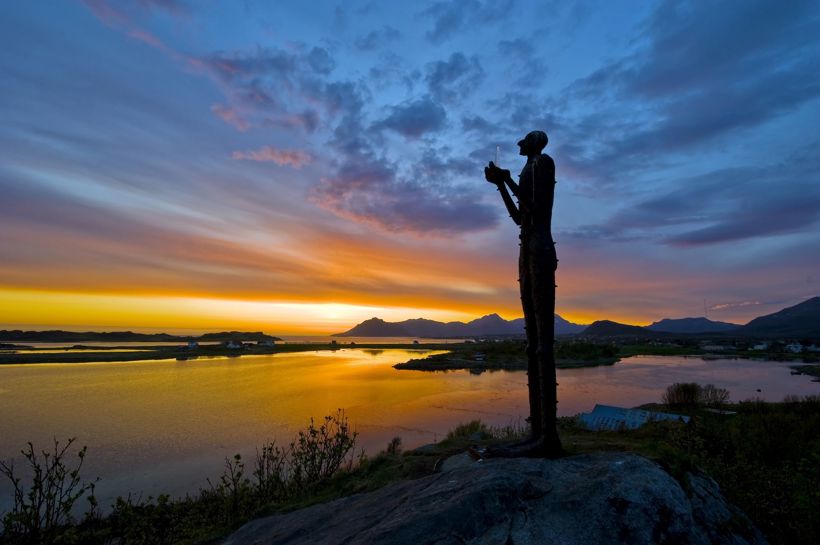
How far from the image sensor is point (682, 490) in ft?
16.2

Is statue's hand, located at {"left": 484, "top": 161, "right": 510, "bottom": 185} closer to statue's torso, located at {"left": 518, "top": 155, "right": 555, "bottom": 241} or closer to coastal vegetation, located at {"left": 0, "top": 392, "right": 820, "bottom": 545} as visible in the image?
statue's torso, located at {"left": 518, "top": 155, "right": 555, "bottom": 241}

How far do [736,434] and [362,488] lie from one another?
470 inches

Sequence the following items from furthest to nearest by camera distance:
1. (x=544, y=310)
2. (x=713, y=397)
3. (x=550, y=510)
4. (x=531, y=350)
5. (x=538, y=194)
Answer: (x=713, y=397) < (x=531, y=350) < (x=538, y=194) < (x=544, y=310) < (x=550, y=510)

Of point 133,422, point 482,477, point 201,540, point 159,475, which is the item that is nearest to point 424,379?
point 133,422

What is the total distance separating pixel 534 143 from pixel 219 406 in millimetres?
26509

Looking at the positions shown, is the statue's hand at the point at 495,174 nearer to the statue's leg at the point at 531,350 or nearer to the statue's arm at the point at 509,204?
the statue's arm at the point at 509,204

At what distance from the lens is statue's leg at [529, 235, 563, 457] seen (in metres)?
6.14

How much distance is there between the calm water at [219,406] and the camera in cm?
1623

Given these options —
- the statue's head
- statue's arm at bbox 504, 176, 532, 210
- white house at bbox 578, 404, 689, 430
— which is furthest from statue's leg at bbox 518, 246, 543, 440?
white house at bbox 578, 404, 689, 430

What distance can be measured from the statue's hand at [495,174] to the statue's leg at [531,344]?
1.14 m

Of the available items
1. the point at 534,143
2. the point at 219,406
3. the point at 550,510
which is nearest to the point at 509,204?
the point at 534,143

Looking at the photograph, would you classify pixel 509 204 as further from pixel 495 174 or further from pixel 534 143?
pixel 534 143

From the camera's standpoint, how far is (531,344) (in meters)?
6.60

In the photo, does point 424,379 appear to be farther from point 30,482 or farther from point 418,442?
point 30,482
